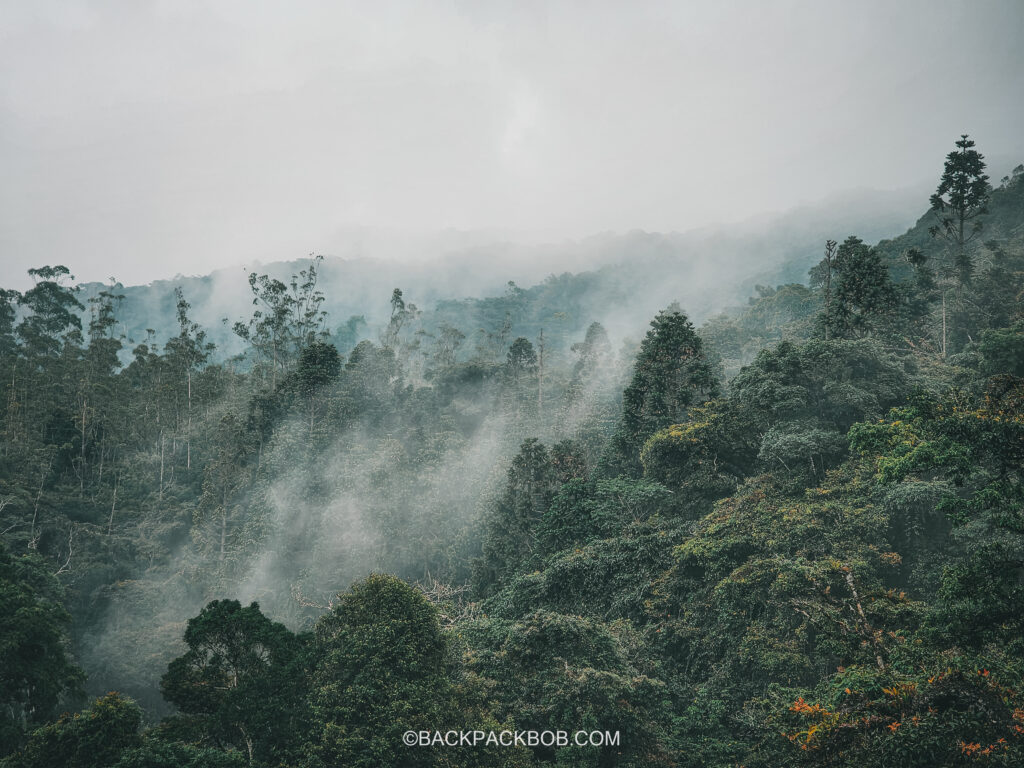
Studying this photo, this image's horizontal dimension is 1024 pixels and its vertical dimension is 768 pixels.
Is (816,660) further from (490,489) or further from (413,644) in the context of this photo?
(490,489)

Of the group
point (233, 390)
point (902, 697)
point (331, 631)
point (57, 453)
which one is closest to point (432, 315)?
point (233, 390)

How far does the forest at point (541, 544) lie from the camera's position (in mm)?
12727

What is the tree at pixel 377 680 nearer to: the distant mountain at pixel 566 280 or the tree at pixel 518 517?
the tree at pixel 518 517

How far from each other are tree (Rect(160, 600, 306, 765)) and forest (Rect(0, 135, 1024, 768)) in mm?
86

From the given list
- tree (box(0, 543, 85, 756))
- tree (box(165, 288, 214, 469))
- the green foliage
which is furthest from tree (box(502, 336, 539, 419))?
tree (box(0, 543, 85, 756))

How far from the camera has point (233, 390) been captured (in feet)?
193

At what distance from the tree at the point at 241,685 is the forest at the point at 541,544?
86mm

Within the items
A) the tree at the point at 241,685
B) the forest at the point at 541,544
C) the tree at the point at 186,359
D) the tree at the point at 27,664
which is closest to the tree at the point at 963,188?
the forest at the point at 541,544

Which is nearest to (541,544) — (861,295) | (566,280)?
(861,295)

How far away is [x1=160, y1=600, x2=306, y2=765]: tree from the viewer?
1548 centimetres

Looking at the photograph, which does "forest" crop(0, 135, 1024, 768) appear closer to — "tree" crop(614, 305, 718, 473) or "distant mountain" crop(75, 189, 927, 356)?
"tree" crop(614, 305, 718, 473)

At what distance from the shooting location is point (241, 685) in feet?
51.8

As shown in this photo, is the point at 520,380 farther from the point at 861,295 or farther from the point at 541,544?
the point at 861,295

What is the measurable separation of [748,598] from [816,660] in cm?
278
